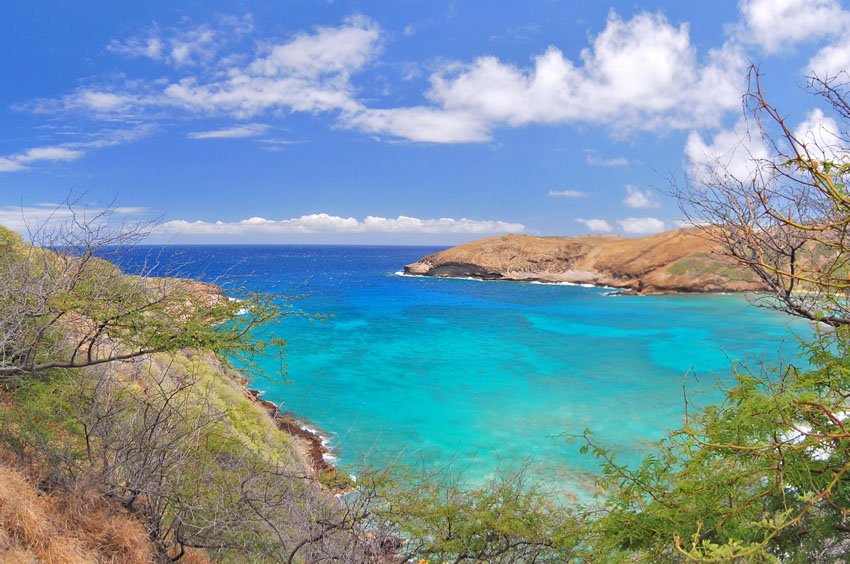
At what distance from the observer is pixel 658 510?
16.2ft

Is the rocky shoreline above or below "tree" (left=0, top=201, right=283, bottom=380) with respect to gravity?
below

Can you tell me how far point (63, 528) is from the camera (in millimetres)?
6633

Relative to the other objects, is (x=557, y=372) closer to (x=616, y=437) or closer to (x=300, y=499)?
(x=616, y=437)

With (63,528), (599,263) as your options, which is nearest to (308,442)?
(63,528)

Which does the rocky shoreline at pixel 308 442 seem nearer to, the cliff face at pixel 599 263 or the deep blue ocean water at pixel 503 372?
the deep blue ocean water at pixel 503 372

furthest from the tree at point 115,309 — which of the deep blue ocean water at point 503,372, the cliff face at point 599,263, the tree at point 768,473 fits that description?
the cliff face at point 599,263

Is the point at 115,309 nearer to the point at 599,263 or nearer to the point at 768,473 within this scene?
the point at 768,473

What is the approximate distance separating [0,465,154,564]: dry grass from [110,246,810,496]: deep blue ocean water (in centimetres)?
387

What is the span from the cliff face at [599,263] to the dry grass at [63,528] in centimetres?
6193

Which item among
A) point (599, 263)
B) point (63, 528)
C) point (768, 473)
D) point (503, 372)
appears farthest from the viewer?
point (599, 263)

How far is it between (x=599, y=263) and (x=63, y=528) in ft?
273

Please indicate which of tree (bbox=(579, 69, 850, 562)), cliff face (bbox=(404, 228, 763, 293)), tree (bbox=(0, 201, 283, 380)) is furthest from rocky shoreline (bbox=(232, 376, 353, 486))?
cliff face (bbox=(404, 228, 763, 293))

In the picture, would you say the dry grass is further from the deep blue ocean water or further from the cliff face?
the cliff face

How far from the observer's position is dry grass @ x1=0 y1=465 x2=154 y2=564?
596 cm
